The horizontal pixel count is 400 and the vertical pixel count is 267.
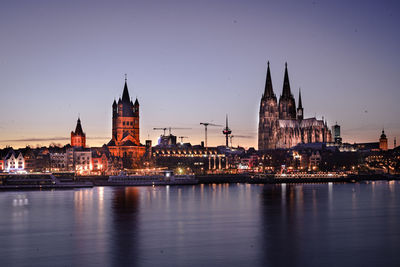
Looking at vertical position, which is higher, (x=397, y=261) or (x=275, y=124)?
(x=275, y=124)

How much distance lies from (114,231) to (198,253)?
390 inches

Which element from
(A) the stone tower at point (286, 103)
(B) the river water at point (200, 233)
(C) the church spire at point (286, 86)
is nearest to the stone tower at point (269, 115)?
(A) the stone tower at point (286, 103)

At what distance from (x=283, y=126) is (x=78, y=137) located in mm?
69072

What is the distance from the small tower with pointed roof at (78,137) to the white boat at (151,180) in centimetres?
2961

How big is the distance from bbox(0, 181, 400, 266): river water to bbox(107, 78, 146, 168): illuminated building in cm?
7977

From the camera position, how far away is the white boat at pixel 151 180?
98.9m

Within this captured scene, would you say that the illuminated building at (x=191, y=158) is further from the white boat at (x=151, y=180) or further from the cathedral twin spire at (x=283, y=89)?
the white boat at (x=151, y=180)

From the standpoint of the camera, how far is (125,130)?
144 meters

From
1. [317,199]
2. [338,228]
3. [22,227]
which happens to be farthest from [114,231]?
[317,199]

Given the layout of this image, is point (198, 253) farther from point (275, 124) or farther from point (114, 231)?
point (275, 124)

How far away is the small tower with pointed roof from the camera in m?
129

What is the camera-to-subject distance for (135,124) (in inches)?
5787

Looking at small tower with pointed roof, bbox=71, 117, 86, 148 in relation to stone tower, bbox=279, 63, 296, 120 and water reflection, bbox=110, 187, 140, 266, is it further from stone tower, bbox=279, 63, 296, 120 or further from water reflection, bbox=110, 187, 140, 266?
water reflection, bbox=110, 187, 140, 266

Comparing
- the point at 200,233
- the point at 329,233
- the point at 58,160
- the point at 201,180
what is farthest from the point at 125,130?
the point at 329,233
